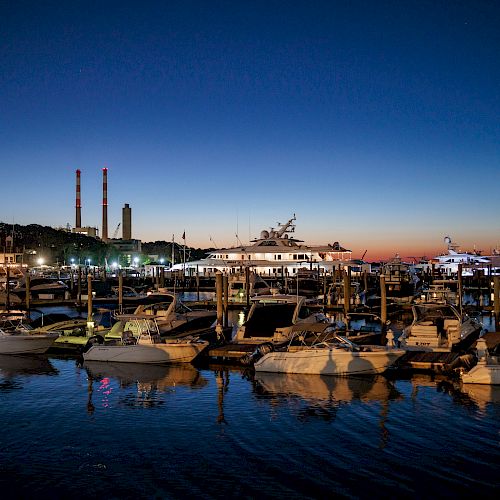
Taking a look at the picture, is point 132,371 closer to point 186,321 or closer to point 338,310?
point 186,321

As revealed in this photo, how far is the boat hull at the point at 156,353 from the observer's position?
24750mm

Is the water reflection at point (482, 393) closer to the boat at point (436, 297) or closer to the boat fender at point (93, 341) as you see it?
the boat at point (436, 297)

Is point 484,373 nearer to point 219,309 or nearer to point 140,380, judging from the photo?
point 140,380

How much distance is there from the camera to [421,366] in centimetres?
2258

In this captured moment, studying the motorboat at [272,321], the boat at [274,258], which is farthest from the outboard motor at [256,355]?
the boat at [274,258]

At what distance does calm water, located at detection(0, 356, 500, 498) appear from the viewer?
1199 centimetres

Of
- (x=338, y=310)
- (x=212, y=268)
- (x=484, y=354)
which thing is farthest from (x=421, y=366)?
(x=212, y=268)

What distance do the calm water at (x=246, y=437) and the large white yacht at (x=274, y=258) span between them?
248 feet

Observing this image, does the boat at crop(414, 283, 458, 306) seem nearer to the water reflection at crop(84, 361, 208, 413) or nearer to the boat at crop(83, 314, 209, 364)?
the boat at crop(83, 314, 209, 364)

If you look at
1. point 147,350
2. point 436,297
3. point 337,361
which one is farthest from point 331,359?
point 436,297

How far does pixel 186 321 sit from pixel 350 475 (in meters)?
19.4

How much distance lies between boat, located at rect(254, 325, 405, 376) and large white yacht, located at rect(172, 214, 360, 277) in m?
73.2

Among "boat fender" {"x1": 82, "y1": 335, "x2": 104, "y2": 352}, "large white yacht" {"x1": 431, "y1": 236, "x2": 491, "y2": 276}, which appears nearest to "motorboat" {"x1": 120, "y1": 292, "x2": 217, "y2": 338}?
"boat fender" {"x1": 82, "y1": 335, "x2": 104, "y2": 352}

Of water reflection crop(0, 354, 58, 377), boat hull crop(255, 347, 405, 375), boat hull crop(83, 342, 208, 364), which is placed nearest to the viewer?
boat hull crop(255, 347, 405, 375)
